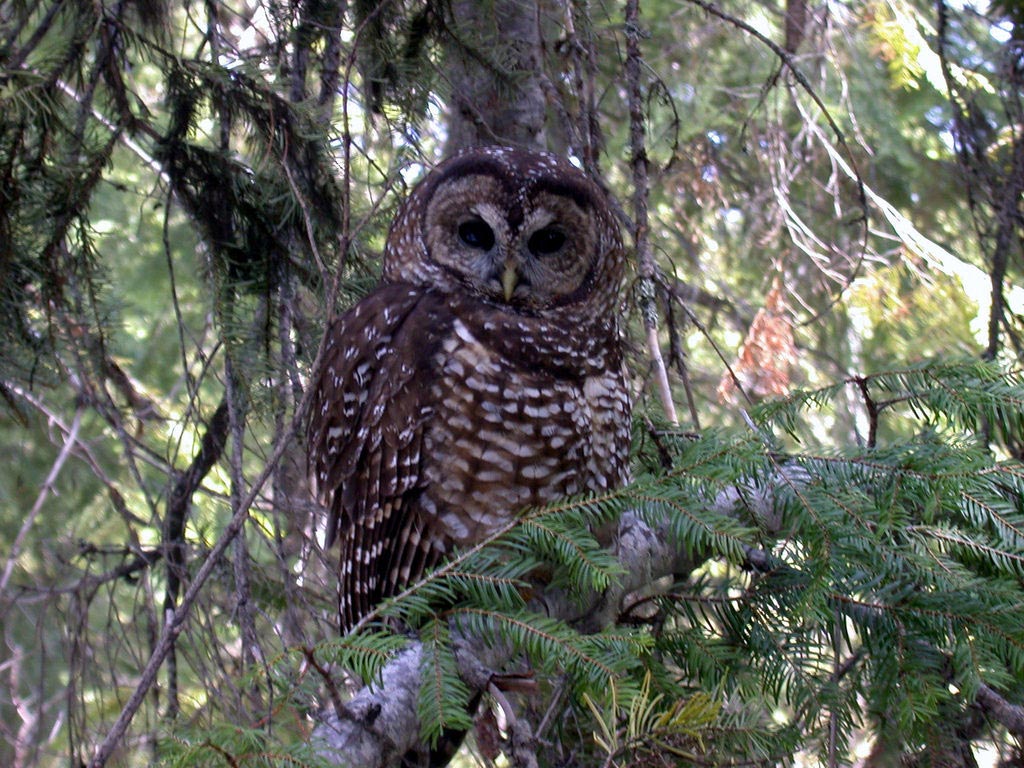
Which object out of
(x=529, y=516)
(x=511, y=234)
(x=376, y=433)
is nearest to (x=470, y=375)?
(x=376, y=433)

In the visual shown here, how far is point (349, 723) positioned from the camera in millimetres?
1689

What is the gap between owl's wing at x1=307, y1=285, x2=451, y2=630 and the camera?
263 cm

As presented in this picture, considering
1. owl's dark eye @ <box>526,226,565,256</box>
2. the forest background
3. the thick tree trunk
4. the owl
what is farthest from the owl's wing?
the thick tree trunk

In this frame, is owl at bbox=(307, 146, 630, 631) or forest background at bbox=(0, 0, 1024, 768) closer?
forest background at bbox=(0, 0, 1024, 768)

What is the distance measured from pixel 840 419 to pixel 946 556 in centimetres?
Answer: 443

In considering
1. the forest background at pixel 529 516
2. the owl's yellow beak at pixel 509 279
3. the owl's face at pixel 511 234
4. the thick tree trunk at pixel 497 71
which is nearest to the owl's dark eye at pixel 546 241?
the owl's face at pixel 511 234

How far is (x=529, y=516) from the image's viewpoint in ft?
6.30

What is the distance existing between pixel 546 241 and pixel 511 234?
0.16 m

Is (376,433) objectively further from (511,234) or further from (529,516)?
(529,516)

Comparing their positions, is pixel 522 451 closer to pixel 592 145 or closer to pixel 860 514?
pixel 860 514

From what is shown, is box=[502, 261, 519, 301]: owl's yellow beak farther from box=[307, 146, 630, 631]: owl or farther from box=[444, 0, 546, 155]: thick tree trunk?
box=[444, 0, 546, 155]: thick tree trunk

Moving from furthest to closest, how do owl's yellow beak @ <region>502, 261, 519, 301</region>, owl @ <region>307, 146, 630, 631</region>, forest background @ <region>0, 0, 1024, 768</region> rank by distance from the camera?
1. owl's yellow beak @ <region>502, 261, 519, 301</region>
2. owl @ <region>307, 146, 630, 631</region>
3. forest background @ <region>0, 0, 1024, 768</region>

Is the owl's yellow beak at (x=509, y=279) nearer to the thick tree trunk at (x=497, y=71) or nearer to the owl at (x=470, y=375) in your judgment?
the owl at (x=470, y=375)

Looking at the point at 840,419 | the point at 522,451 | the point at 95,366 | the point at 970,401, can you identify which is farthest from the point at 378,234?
the point at 840,419
